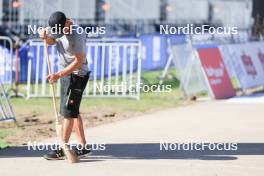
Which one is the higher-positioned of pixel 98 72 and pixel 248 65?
pixel 248 65

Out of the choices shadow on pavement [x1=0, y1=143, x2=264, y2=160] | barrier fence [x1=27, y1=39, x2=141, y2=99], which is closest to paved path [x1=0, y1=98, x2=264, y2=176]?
shadow on pavement [x1=0, y1=143, x2=264, y2=160]

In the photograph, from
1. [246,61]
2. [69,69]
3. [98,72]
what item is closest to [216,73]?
[246,61]

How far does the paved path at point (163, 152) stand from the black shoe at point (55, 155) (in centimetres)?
8

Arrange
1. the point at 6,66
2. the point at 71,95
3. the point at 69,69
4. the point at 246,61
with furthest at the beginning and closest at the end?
the point at 246,61 → the point at 6,66 → the point at 71,95 → the point at 69,69

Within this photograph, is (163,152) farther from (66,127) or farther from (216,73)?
(216,73)

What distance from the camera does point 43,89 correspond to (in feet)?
60.4

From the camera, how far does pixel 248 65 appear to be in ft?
69.3

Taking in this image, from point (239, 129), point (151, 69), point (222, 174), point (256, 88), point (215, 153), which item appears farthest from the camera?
point (151, 69)

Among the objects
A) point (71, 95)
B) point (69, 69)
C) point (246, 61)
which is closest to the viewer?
point (69, 69)

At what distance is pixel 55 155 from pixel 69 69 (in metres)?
1.08

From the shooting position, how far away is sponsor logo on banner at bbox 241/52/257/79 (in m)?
20.9

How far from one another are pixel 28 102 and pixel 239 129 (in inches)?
236

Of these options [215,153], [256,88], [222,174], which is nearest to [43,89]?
[256,88]

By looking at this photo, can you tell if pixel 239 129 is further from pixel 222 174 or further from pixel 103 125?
pixel 222 174
